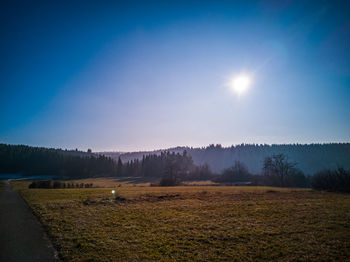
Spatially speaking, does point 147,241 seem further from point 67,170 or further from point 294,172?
point 67,170

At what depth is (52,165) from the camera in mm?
123312

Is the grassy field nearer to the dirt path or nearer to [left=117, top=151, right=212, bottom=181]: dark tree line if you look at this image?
the dirt path

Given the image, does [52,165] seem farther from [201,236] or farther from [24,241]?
[201,236]

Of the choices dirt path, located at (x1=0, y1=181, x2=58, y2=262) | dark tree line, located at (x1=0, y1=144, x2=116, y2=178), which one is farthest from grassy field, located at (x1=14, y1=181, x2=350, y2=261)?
dark tree line, located at (x1=0, y1=144, x2=116, y2=178)

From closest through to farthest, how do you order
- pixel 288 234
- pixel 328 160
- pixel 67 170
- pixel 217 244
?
pixel 217 244
pixel 288 234
pixel 67 170
pixel 328 160

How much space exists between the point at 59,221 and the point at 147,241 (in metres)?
8.77

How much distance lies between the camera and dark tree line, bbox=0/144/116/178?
117169mm

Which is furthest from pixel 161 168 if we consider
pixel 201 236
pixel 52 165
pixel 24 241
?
pixel 24 241

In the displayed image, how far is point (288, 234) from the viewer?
10.4m

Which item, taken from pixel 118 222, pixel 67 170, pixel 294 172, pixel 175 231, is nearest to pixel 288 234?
pixel 175 231

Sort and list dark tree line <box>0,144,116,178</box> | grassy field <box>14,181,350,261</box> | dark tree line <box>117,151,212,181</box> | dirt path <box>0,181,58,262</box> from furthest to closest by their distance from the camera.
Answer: dark tree line <box>0,144,116,178</box> < dark tree line <box>117,151,212,181</box> < grassy field <box>14,181,350,261</box> < dirt path <box>0,181,58,262</box>

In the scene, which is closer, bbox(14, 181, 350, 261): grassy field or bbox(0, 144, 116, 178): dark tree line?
bbox(14, 181, 350, 261): grassy field

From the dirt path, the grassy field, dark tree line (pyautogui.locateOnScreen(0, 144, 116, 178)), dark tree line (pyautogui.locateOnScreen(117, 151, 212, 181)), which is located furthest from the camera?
dark tree line (pyautogui.locateOnScreen(0, 144, 116, 178))

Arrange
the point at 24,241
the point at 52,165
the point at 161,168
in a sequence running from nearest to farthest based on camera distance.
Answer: the point at 24,241 < the point at 161,168 < the point at 52,165
